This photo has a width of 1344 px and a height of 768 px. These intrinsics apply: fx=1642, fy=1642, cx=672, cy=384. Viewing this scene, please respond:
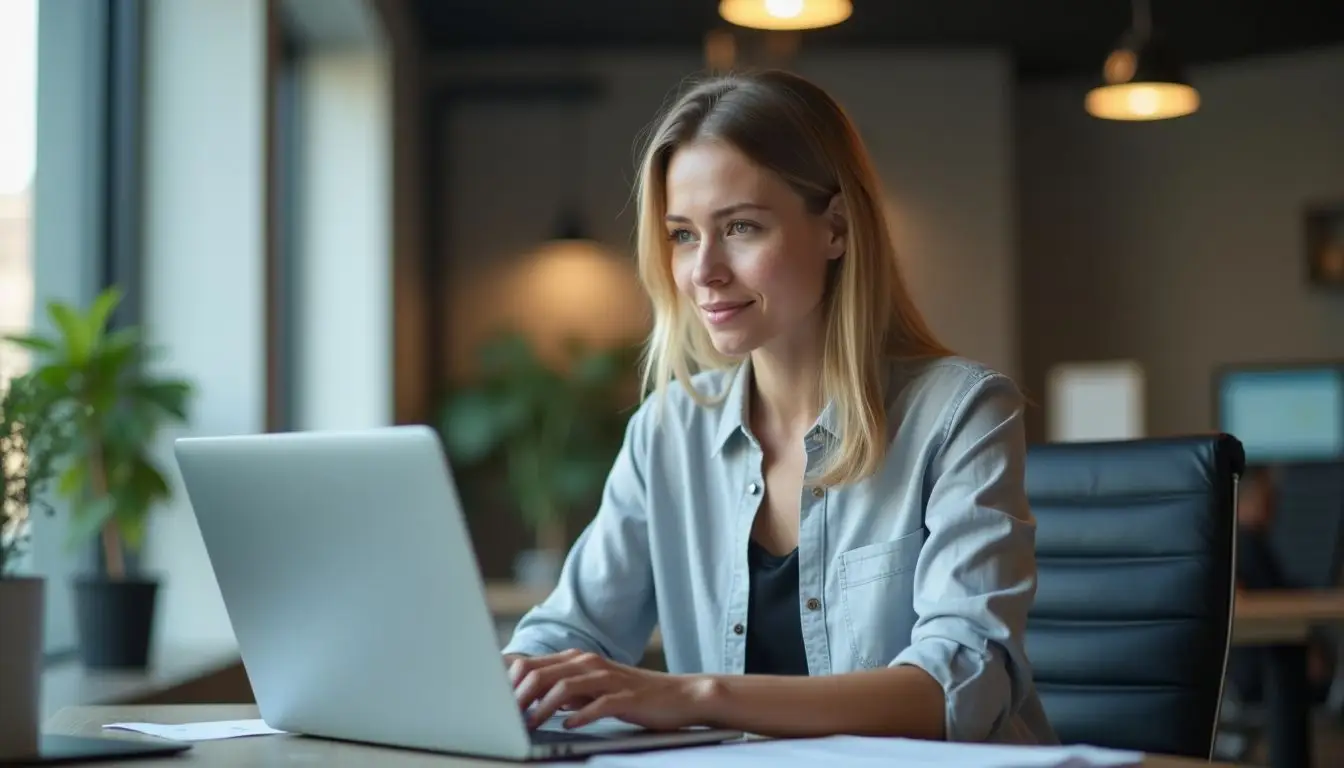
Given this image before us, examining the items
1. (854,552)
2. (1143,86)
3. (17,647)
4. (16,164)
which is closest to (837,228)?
(854,552)

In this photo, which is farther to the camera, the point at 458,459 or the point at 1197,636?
the point at 458,459

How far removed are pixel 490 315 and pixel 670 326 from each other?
6.12m

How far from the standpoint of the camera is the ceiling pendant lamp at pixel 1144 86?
16.1 ft

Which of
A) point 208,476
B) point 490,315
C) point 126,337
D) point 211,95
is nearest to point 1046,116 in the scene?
point 490,315

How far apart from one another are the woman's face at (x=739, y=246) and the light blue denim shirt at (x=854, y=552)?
0.13 meters

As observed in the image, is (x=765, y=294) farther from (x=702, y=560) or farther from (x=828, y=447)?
(x=702, y=560)

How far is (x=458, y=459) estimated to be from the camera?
7637mm

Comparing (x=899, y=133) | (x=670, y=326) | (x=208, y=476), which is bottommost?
(x=208, y=476)

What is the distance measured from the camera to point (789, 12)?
12.9ft

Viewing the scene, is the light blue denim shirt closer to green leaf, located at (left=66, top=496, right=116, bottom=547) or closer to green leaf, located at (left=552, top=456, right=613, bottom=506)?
green leaf, located at (left=66, top=496, right=116, bottom=547)

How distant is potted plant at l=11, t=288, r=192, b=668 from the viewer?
10.7 ft

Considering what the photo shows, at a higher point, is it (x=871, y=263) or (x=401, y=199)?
(x=401, y=199)

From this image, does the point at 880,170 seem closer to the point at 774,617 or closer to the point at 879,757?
the point at 774,617

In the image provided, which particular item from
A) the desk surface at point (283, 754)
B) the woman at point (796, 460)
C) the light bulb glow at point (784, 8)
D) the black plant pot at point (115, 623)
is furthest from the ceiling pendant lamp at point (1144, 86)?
the desk surface at point (283, 754)
